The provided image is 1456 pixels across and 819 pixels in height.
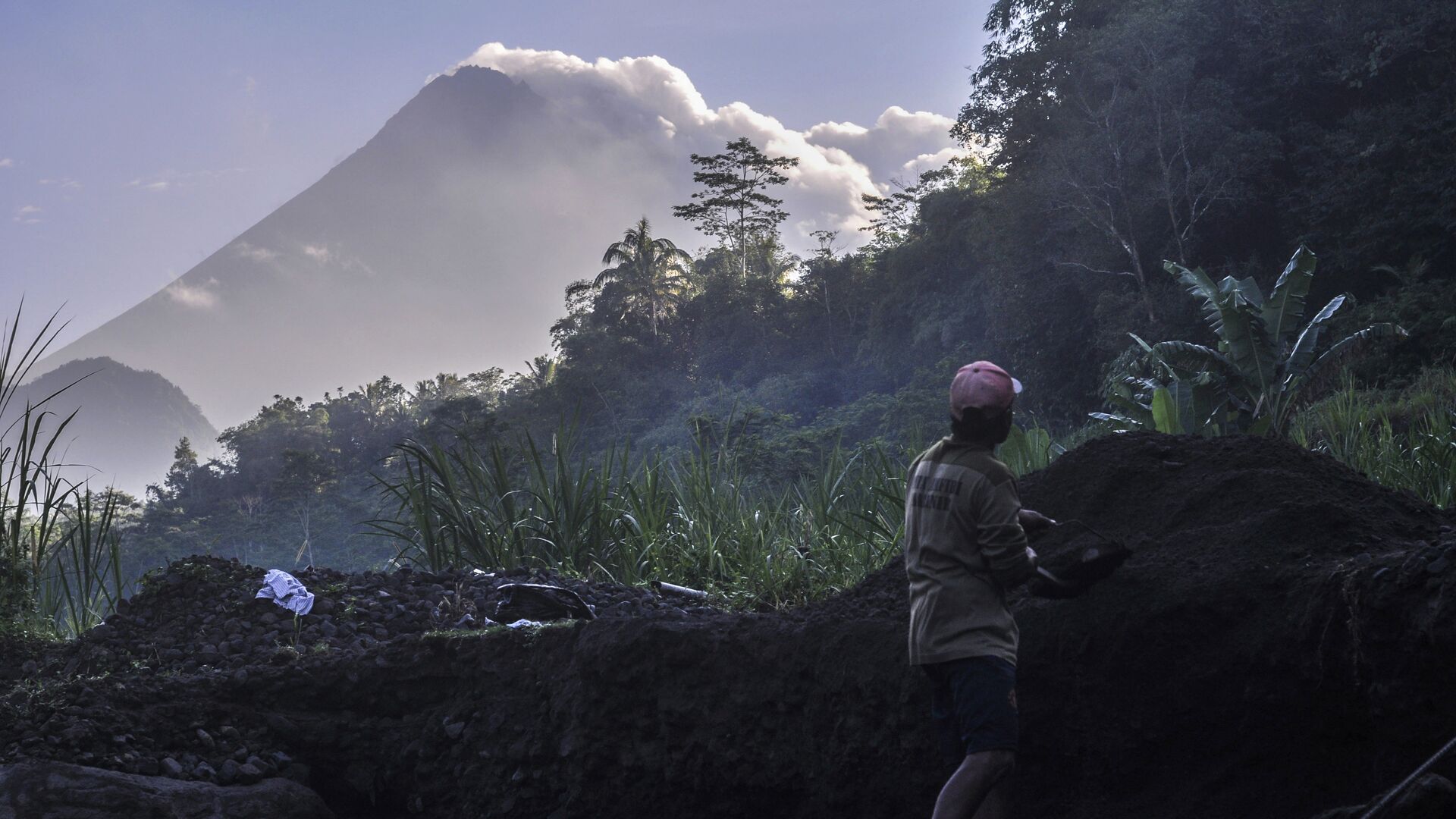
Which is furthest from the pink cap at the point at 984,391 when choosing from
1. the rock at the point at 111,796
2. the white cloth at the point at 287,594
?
the white cloth at the point at 287,594

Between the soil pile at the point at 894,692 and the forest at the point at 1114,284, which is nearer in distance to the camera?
the soil pile at the point at 894,692

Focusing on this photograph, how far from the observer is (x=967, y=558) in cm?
278

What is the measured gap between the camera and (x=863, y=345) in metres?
35.7

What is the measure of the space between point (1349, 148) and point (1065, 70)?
721 cm

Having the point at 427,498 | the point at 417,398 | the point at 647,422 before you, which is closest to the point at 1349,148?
the point at 427,498

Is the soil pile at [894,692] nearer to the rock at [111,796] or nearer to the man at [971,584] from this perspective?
the rock at [111,796]

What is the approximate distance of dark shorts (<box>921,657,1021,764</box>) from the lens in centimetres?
268

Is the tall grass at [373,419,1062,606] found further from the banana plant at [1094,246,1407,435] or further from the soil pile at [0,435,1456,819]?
the banana plant at [1094,246,1407,435]

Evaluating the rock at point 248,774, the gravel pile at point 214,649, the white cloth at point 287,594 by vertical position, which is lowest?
the rock at point 248,774

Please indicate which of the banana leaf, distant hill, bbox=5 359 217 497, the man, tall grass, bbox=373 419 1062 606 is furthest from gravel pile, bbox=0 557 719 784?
distant hill, bbox=5 359 217 497

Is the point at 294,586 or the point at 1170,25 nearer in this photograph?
A: the point at 294,586

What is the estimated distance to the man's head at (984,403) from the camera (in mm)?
2836

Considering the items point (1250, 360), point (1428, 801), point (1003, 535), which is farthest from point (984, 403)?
point (1250, 360)

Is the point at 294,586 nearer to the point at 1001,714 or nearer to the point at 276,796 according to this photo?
the point at 276,796
